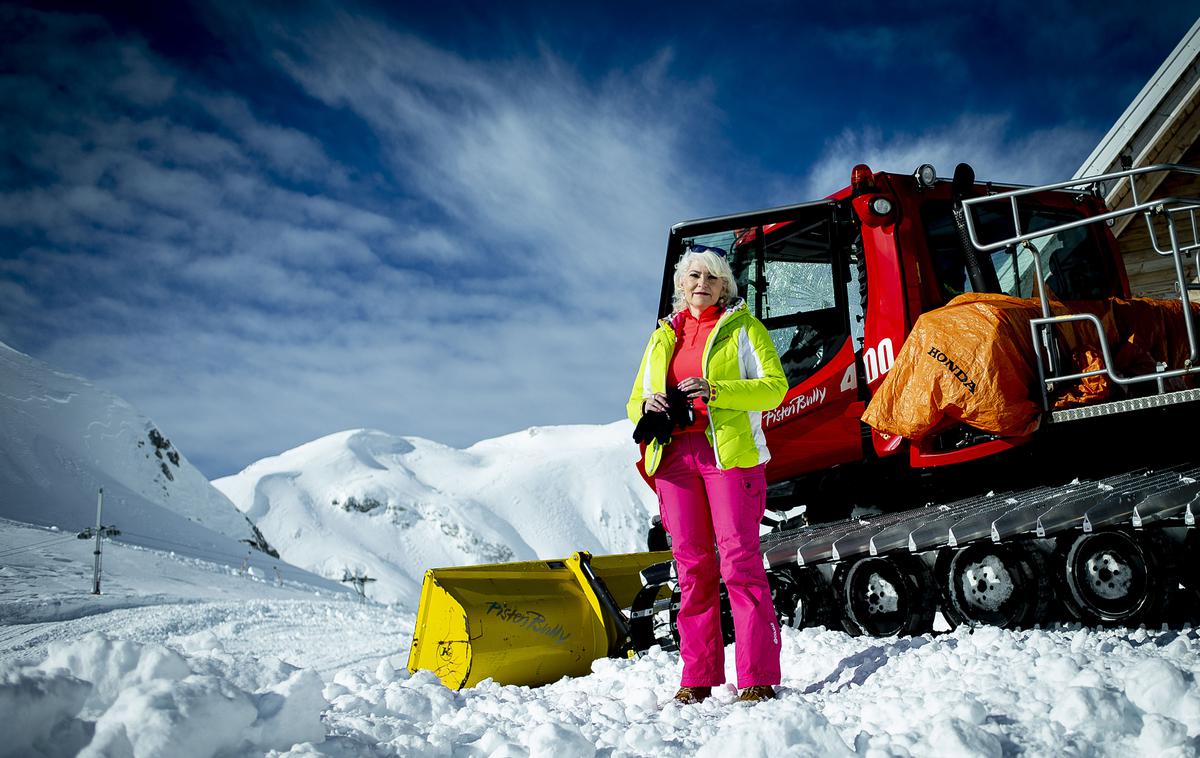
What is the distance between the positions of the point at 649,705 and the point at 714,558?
638 mm

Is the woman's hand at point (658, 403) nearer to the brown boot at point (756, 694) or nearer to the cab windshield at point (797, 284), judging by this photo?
the brown boot at point (756, 694)

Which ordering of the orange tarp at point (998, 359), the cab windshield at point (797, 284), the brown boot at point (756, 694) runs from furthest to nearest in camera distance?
the cab windshield at point (797, 284)
the orange tarp at point (998, 359)
the brown boot at point (756, 694)

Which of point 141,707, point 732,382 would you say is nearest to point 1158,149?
point 732,382

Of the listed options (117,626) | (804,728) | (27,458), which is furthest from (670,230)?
(27,458)

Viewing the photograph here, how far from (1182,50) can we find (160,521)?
52.2 metres

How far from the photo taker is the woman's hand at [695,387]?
3.11m

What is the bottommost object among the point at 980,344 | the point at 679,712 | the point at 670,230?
the point at 679,712

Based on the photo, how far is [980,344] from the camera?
12.8ft

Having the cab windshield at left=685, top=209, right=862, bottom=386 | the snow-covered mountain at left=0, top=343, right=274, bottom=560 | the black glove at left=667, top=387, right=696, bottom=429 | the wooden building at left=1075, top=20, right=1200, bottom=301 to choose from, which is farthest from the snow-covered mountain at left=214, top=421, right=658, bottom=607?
the black glove at left=667, top=387, right=696, bottom=429

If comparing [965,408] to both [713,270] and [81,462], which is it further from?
[81,462]

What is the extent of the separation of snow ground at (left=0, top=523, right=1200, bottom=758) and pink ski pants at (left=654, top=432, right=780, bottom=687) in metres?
0.16

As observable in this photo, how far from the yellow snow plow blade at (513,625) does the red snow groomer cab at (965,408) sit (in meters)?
0.29

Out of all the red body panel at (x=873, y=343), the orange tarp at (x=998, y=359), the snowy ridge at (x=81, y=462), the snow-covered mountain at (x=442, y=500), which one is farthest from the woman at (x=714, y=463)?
the snow-covered mountain at (x=442, y=500)

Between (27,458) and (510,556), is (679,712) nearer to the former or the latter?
(27,458)
